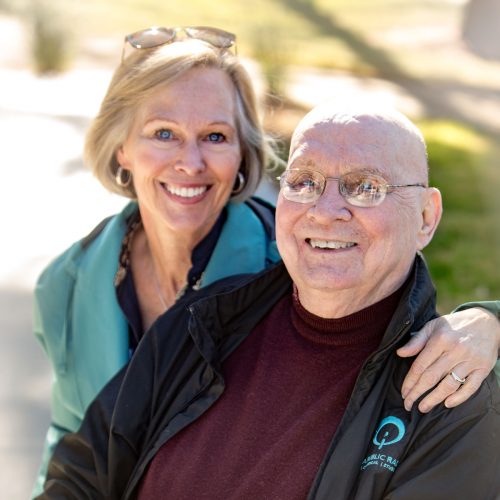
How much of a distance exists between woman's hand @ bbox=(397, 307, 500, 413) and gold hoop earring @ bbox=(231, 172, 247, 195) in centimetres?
111

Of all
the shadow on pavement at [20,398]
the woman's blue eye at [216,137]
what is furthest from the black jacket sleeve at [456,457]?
the shadow on pavement at [20,398]

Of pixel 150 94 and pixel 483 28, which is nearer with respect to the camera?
pixel 150 94

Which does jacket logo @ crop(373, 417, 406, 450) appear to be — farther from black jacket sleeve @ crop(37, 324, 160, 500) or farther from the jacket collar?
black jacket sleeve @ crop(37, 324, 160, 500)

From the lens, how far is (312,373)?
7.21 ft

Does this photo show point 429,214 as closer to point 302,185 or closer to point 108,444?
point 302,185

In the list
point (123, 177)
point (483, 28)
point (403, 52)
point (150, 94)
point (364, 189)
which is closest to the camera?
point (364, 189)

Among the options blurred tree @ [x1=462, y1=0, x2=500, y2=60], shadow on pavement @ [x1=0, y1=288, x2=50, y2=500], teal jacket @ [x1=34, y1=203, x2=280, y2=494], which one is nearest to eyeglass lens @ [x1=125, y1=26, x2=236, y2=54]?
teal jacket @ [x1=34, y1=203, x2=280, y2=494]

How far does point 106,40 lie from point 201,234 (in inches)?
A: 335

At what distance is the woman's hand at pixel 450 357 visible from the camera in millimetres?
1932

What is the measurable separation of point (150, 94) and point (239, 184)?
0.44 meters

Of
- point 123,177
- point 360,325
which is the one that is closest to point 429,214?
point 360,325

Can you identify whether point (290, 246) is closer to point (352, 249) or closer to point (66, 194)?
point (352, 249)

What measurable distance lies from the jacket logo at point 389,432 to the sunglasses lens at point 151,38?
1510 mm

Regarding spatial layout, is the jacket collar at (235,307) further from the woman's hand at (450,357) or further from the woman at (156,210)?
the woman at (156,210)
